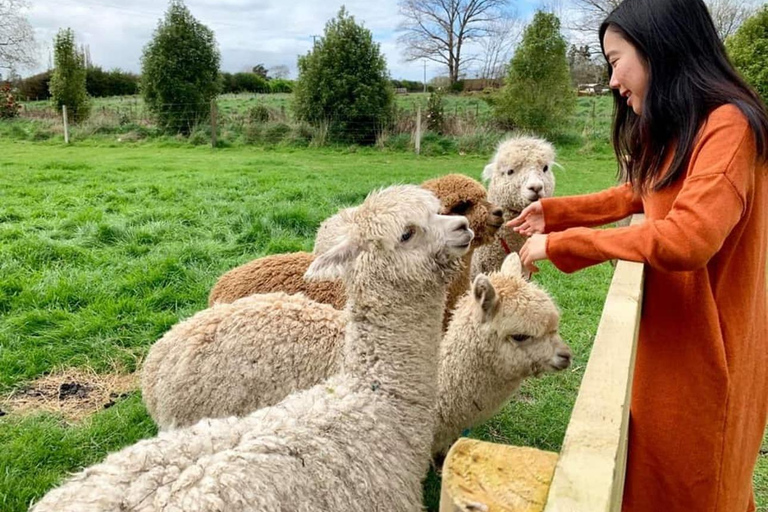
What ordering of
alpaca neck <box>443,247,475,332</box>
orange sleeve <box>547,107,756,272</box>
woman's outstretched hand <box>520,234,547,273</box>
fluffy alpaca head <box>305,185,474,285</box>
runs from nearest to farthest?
orange sleeve <box>547,107,756,272</box> → woman's outstretched hand <box>520,234,547,273</box> → fluffy alpaca head <box>305,185,474,285</box> → alpaca neck <box>443,247,475,332</box>

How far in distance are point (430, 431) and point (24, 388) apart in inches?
122

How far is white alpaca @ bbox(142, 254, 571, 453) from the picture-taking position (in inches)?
106

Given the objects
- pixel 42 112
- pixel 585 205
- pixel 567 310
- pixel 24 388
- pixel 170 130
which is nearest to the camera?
pixel 585 205

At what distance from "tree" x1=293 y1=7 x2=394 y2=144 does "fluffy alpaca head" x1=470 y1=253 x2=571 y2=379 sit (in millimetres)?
15698

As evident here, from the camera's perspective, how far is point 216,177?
10680 mm

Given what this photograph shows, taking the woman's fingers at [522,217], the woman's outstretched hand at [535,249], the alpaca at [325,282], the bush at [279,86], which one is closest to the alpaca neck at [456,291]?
the alpaca at [325,282]

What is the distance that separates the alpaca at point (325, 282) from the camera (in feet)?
12.0

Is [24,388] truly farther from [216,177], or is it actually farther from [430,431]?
[216,177]

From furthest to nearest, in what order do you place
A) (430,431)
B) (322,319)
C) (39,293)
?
(39,293) < (322,319) < (430,431)

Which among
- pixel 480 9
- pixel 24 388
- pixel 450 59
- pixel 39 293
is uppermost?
pixel 480 9

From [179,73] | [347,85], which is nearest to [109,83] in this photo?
[179,73]

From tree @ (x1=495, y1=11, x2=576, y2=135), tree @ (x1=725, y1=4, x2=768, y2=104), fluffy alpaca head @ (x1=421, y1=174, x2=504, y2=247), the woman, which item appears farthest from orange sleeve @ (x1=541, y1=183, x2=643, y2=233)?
tree @ (x1=495, y1=11, x2=576, y2=135)

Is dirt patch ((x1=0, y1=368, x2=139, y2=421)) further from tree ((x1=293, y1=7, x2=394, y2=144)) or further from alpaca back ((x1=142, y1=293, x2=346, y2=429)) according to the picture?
tree ((x1=293, y1=7, x2=394, y2=144))

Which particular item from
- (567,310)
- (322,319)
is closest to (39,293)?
(322,319)
